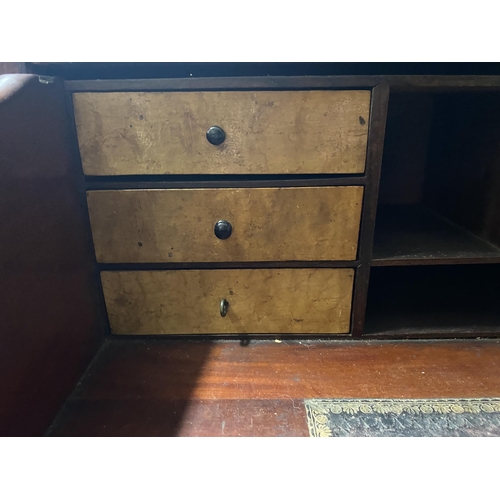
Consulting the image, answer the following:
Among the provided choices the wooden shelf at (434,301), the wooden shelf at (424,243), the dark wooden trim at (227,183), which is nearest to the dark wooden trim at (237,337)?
the wooden shelf at (434,301)

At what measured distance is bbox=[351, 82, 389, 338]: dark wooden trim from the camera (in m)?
0.72

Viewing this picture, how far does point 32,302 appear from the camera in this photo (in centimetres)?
60

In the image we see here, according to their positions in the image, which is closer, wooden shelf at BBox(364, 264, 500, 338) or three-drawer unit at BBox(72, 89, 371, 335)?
three-drawer unit at BBox(72, 89, 371, 335)

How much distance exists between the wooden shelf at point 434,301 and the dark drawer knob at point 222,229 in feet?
1.43

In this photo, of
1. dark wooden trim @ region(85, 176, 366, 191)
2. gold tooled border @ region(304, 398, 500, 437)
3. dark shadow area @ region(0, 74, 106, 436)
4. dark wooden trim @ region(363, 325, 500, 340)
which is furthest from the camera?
dark wooden trim @ region(363, 325, 500, 340)

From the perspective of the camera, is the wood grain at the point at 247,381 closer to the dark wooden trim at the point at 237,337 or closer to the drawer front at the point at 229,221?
the dark wooden trim at the point at 237,337

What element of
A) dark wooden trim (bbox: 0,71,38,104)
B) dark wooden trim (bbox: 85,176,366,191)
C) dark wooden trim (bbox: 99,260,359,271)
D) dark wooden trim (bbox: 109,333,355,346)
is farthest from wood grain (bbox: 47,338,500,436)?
dark wooden trim (bbox: 0,71,38,104)

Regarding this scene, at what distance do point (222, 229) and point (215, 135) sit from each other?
0.20 m

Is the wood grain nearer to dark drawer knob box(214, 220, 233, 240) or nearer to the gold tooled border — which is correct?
the gold tooled border

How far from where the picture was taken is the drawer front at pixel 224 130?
28.2 inches

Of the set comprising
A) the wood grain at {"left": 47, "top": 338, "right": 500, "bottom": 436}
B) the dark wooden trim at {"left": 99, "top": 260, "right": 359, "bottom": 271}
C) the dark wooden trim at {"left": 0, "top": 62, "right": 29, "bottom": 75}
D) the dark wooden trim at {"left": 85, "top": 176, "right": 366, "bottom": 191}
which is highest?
the dark wooden trim at {"left": 0, "top": 62, "right": 29, "bottom": 75}

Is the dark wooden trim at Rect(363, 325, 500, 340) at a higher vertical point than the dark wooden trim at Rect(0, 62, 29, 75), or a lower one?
lower

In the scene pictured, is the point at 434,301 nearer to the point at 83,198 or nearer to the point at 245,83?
→ the point at 245,83

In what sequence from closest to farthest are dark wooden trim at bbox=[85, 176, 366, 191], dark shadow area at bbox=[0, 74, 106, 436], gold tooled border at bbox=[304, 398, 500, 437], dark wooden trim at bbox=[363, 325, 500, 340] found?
dark shadow area at bbox=[0, 74, 106, 436]
gold tooled border at bbox=[304, 398, 500, 437]
dark wooden trim at bbox=[85, 176, 366, 191]
dark wooden trim at bbox=[363, 325, 500, 340]
